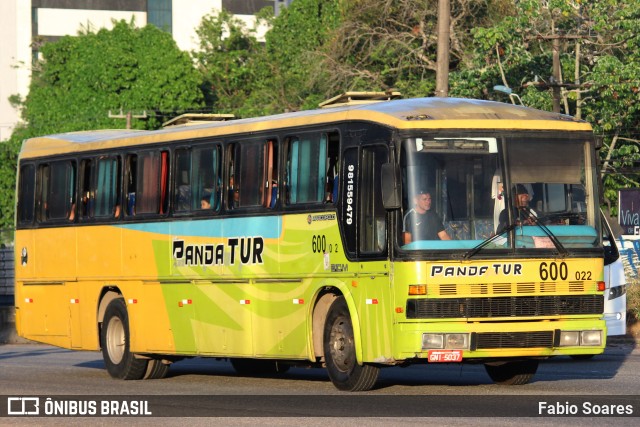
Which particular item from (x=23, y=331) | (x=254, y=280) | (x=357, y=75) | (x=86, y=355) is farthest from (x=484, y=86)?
(x=254, y=280)

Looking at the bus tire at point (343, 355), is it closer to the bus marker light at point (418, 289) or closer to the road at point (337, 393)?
the road at point (337, 393)

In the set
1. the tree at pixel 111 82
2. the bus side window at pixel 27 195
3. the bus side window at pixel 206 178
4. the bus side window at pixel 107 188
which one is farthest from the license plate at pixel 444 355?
the tree at pixel 111 82

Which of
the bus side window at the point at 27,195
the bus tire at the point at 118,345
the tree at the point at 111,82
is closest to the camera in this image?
the bus tire at the point at 118,345

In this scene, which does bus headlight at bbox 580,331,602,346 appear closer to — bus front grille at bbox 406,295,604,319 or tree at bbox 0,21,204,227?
bus front grille at bbox 406,295,604,319

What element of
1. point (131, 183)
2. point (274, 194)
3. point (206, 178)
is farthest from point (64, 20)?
point (274, 194)

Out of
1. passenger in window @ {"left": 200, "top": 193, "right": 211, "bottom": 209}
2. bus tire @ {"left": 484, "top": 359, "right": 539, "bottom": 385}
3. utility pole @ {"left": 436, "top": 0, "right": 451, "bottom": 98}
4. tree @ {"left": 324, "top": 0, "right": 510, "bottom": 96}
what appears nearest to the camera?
bus tire @ {"left": 484, "top": 359, "right": 539, "bottom": 385}

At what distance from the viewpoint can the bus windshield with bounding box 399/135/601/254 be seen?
625 inches

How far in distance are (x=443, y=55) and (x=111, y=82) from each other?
45.7m

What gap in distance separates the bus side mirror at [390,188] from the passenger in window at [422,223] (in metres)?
0.19

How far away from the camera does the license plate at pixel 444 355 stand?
51.3ft

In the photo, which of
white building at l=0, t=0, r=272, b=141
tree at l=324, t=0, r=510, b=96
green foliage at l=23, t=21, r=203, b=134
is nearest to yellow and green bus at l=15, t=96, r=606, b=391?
tree at l=324, t=0, r=510, b=96

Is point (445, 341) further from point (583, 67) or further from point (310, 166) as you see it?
point (583, 67)

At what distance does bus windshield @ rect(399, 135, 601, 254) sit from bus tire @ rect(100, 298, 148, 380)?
640cm

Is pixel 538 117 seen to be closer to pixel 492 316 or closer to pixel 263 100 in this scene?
pixel 492 316
